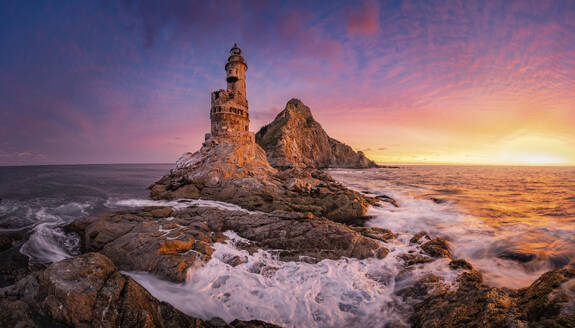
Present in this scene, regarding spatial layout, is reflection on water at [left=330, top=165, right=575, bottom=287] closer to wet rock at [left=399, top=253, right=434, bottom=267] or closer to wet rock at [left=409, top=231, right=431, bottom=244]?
wet rock at [left=409, top=231, right=431, bottom=244]

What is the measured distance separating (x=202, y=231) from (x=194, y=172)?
48.3 feet

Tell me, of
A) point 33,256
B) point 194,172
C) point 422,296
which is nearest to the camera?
point 422,296

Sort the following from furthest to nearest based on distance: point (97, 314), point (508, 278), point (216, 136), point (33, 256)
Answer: point (216, 136) → point (33, 256) → point (508, 278) → point (97, 314)

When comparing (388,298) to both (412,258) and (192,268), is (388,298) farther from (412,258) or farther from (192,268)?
(192,268)

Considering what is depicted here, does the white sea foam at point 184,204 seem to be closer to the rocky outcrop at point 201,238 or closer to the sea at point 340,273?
the rocky outcrop at point 201,238

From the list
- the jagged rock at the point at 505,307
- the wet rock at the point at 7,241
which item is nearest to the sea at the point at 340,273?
the wet rock at the point at 7,241

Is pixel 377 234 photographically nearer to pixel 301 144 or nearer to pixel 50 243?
pixel 50 243

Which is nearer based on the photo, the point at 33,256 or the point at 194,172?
the point at 33,256

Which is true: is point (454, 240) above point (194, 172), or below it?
below

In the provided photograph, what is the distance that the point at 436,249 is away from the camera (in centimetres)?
833

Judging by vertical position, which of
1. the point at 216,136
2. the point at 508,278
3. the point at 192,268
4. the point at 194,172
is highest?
the point at 216,136

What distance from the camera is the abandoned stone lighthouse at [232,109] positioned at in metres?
28.9

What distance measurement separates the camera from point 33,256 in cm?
795

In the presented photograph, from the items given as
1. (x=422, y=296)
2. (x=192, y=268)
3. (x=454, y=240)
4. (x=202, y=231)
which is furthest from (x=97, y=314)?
(x=454, y=240)
